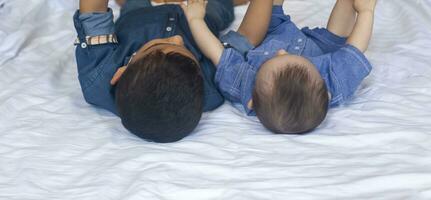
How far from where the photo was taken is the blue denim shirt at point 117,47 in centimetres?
128

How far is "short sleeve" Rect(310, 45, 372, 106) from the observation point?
1267 millimetres

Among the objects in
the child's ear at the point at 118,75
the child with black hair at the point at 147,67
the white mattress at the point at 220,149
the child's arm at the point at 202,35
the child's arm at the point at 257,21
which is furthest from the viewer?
the child's arm at the point at 257,21

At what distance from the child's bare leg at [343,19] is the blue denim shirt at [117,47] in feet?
1.07

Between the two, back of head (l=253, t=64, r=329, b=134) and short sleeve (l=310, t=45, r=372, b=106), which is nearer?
back of head (l=253, t=64, r=329, b=134)

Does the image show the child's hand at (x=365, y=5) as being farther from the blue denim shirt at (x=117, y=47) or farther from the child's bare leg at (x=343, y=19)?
the blue denim shirt at (x=117, y=47)

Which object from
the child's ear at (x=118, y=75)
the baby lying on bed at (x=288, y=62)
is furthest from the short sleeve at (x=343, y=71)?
the child's ear at (x=118, y=75)

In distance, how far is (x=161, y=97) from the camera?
1.09m

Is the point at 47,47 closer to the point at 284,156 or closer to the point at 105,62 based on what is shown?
the point at 105,62

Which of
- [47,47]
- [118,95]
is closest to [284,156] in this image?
[118,95]

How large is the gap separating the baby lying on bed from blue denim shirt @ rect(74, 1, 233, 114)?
0.12ft

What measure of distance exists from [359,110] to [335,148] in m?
0.16

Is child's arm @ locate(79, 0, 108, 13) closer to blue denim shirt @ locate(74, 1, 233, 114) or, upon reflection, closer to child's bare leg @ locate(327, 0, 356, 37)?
blue denim shirt @ locate(74, 1, 233, 114)

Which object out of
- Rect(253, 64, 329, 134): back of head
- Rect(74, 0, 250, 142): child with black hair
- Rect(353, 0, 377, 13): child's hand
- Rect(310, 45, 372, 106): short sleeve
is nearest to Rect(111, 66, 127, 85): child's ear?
Rect(74, 0, 250, 142): child with black hair

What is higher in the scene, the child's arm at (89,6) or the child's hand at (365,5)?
the child's arm at (89,6)
